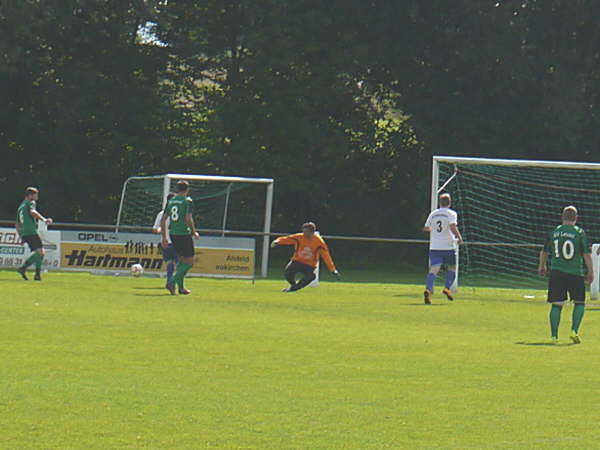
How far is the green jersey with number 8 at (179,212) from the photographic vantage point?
22.4 m

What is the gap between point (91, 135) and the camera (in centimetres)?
4738

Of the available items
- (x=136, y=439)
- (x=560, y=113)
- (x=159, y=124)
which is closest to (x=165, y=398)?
(x=136, y=439)

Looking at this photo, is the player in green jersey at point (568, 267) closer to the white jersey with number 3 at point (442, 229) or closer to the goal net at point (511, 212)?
the white jersey with number 3 at point (442, 229)

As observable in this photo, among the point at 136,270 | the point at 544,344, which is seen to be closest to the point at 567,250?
the point at 544,344

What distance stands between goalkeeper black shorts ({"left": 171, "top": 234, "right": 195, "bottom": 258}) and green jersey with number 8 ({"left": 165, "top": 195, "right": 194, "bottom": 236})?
0.08 m

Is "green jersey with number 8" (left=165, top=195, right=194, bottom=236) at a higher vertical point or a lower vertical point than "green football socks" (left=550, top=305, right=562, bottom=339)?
higher

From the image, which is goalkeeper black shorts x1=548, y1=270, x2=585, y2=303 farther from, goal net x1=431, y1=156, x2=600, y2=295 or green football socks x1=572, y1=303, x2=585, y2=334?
goal net x1=431, y1=156, x2=600, y2=295

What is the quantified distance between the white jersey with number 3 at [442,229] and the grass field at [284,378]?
3.28m

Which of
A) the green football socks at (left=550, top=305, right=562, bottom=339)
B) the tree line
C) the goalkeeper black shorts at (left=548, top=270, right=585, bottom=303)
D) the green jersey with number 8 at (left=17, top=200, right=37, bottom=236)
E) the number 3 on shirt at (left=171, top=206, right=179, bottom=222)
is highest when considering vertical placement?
the tree line

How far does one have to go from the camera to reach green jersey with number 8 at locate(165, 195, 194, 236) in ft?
73.6

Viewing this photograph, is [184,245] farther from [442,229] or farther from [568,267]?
[568,267]

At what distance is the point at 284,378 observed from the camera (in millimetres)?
11258

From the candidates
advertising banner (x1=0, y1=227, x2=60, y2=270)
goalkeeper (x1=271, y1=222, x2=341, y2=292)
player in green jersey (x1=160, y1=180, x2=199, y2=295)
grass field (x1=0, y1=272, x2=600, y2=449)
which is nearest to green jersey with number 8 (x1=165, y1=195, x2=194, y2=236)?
player in green jersey (x1=160, y1=180, x2=199, y2=295)

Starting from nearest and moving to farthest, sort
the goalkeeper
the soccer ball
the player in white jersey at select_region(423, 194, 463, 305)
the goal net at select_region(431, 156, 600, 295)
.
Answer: the player in white jersey at select_region(423, 194, 463, 305) → the goalkeeper → the soccer ball → the goal net at select_region(431, 156, 600, 295)
